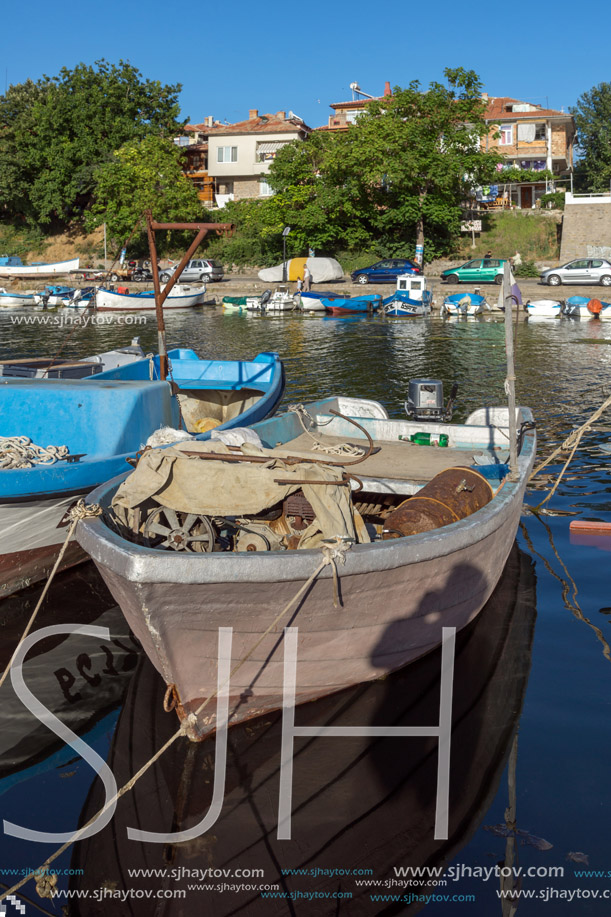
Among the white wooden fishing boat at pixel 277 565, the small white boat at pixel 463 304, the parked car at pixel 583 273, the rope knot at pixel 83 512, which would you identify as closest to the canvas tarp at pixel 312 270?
the small white boat at pixel 463 304

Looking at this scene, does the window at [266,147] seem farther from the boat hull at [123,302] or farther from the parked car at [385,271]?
the boat hull at [123,302]

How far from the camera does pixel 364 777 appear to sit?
17.7 feet

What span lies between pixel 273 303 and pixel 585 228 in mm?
18656

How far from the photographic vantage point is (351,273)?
4566 cm

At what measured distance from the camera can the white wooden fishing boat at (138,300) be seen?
39125mm

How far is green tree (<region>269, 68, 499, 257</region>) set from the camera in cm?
4481

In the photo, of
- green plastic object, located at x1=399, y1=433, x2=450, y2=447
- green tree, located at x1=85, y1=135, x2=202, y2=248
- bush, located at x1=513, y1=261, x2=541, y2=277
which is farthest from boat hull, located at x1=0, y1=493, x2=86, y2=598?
green tree, located at x1=85, y1=135, x2=202, y2=248

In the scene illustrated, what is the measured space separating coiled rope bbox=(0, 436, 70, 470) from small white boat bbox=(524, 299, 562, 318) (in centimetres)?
2992

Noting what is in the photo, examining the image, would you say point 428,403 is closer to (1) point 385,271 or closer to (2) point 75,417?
(2) point 75,417

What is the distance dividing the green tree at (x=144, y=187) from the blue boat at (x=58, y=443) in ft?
144

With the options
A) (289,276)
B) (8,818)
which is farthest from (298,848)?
(289,276)

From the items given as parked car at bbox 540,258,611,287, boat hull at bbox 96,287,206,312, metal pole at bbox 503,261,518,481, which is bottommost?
metal pole at bbox 503,261,518,481

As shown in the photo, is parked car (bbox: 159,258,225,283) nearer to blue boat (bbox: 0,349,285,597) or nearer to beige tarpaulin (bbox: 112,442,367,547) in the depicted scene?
blue boat (bbox: 0,349,285,597)

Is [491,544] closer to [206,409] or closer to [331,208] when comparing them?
[206,409]
